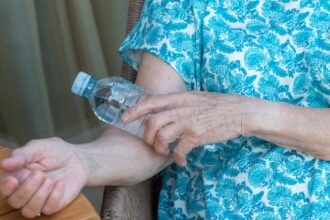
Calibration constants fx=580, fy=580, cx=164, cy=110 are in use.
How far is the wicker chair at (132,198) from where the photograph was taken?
126 centimetres

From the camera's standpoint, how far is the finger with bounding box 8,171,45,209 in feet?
3.33

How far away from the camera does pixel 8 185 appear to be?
1.01 m

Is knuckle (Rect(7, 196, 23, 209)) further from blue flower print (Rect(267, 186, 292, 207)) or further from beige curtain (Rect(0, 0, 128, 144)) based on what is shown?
beige curtain (Rect(0, 0, 128, 144))

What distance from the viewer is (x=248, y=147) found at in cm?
142

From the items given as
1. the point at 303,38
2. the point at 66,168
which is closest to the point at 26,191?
the point at 66,168

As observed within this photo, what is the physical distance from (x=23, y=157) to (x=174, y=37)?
1.76 ft

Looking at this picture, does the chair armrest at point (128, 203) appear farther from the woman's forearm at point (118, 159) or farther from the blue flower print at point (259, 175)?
the blue flower print at point (259, 175)

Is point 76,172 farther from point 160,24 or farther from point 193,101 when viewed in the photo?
point 160,24

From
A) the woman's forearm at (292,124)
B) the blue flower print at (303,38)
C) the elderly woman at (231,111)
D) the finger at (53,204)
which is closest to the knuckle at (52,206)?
the finger at (53,204)

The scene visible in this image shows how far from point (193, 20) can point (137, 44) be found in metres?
0.16

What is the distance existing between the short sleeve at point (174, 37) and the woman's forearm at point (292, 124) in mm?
227

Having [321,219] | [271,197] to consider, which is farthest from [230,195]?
[321,219]

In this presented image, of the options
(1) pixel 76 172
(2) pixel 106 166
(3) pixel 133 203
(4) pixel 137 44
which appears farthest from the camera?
(4) pixel 137 44

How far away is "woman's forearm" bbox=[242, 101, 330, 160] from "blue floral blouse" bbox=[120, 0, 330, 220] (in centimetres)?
9
